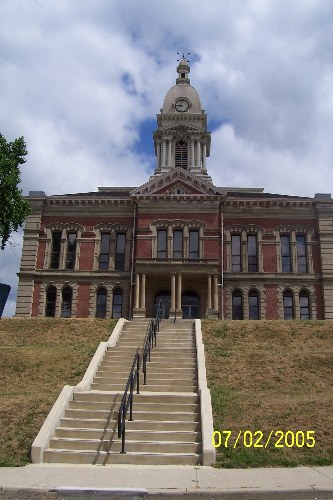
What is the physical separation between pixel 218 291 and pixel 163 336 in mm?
14323

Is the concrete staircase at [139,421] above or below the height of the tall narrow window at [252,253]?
below

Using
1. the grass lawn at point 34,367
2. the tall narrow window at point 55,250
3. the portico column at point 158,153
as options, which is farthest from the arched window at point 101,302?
the portico column at point 158,153

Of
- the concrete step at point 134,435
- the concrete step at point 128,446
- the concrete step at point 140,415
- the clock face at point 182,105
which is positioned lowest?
the concrete step at point 128,446

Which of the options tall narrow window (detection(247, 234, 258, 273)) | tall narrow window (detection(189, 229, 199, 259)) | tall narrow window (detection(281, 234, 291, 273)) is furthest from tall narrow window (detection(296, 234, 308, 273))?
tall narrow window (detection(189, 229, 199, 259))

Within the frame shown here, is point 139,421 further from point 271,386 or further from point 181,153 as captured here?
point 181,153

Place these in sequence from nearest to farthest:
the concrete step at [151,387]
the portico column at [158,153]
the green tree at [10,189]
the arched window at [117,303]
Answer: the concrete step at [151,387] → the green tree at [10,189] → the arched window at [117,303] → the portico column at [158,153]

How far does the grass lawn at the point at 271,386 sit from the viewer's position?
412 inches

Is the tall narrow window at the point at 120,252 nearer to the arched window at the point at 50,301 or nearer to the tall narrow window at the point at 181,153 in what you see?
the arched window at the point at 50,301

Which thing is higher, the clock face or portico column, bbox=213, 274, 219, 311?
the clock face

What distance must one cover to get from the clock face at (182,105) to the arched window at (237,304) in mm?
21057

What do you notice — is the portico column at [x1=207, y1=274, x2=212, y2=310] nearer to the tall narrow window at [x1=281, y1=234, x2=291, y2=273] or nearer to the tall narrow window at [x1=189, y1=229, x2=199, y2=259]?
the tall narrow window at [x1=189, y1=229, x2=199, y2=259]

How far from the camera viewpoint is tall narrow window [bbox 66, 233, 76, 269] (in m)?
36.4

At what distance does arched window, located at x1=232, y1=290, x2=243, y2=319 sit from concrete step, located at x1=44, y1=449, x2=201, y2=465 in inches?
963

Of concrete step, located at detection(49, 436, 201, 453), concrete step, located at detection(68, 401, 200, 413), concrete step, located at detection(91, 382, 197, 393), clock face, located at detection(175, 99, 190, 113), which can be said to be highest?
clock face, located at detection(175, 99, 190, 113)
